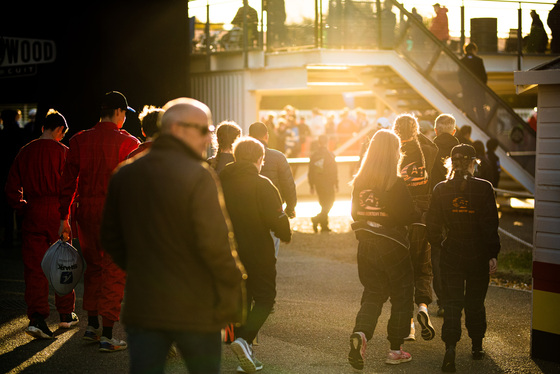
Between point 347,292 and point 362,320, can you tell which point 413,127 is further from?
point 347,292

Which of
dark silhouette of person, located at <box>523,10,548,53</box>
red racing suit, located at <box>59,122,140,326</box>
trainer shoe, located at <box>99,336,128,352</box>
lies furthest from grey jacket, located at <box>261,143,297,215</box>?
dark silhouette of person, located at <box>523,10,548,53</box>

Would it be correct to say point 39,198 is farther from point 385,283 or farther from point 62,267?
point 385,283

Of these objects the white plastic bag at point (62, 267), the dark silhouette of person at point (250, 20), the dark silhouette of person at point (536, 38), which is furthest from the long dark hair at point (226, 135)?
the dark silhouette of person at point (536, 38)

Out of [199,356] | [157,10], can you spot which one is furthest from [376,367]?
[157,10]

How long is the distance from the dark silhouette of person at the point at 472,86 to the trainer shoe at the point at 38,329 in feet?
38.3

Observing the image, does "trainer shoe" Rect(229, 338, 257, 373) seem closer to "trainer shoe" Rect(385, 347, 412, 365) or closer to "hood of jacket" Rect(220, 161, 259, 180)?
"trainer shoe" Rect(385, 347, 412, 365)

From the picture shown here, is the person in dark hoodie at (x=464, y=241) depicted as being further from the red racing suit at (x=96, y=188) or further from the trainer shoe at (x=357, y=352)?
the red racing suit at (x=96, y=188)

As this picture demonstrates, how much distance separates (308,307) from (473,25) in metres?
14.0

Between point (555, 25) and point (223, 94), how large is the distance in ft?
27.5

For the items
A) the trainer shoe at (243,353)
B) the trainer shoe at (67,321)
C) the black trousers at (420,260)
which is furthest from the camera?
the trainer shoe at (67,321)

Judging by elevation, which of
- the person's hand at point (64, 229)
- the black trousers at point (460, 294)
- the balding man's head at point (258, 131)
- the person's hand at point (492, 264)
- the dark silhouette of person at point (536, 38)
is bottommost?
the black trousers at point (460, 294)

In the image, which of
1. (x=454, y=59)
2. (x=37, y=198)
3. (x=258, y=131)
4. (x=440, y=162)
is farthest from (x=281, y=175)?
(x=454, y=59)

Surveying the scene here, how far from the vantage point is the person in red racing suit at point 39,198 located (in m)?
7.35

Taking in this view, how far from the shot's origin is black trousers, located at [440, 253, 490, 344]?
6227mm
